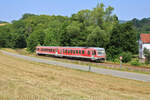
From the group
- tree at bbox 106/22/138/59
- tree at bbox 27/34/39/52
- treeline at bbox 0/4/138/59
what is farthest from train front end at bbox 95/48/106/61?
tree at bbox 27/34/39/52

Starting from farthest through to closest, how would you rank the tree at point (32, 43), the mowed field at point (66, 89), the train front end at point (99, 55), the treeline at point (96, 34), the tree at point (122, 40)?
the tree at point (32, 43) → the treeline at point (96, 34) → the tree at point (122, 40) → the train front end at point (99, 55) → the mowed field at point (66, 89)

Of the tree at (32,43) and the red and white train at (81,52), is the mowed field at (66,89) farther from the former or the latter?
the tree at (32,43)

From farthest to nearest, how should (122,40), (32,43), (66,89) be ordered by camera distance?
(32,43)
(122,40)
(66,89)

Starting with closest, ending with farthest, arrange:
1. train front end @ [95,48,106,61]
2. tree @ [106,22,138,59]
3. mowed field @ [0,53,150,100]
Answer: mowed field @ [0,53,150,100], train front end @ [95,48,106,61], tree @ [106,22,138,59]

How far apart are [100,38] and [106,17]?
8.90 meters

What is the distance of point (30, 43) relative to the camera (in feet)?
224

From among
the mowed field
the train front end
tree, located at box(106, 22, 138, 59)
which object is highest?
tree, located at box(106, 22, 138, 59)

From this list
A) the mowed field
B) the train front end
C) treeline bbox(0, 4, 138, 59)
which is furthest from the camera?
treeline bbox(0, 4, 138, 59)

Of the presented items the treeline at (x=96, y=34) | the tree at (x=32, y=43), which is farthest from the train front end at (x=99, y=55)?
the tree at (x=32, y=43)

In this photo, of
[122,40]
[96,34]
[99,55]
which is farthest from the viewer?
[96,34]

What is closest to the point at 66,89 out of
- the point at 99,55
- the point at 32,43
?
the point at 99,55

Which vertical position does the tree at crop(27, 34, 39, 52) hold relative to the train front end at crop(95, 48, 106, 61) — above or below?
above

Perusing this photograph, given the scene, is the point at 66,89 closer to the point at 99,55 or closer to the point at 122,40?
the point at 99,55

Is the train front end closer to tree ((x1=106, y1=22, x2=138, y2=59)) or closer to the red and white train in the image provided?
the red and white train
